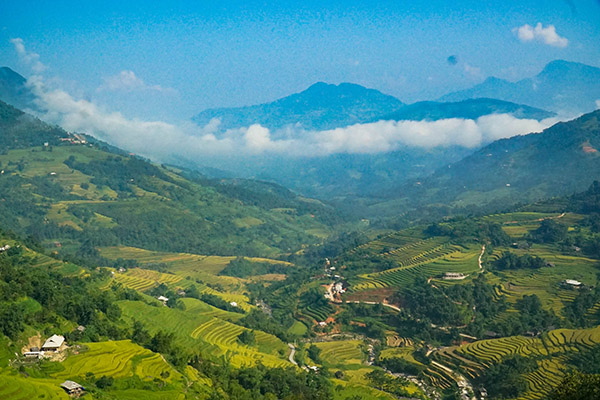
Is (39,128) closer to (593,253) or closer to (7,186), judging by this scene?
(7,186)

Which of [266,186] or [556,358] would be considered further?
[266,186]

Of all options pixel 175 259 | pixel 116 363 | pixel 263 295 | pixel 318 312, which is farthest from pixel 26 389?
pixel 175 259

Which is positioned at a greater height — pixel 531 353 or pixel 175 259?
pixel 531 353

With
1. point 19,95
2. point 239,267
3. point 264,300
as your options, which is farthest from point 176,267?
point 19,95

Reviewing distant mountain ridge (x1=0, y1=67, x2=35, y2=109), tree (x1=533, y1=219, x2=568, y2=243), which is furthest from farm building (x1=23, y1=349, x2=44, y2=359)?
distant mountain ridge (x1=0, y1=67, x2=35, y2=109)

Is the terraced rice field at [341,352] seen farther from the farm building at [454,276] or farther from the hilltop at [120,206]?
the hilltop at [120,206]

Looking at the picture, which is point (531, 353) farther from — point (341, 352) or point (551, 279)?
point (551, 279)
